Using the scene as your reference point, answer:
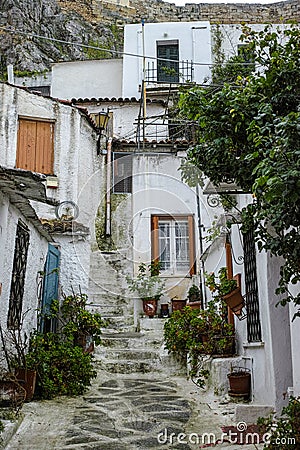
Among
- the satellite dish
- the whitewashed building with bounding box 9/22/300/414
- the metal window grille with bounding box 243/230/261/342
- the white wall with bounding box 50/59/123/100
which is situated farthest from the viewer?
the white wall with bounding box 50/59/123/100

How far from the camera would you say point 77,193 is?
11594 millimetres

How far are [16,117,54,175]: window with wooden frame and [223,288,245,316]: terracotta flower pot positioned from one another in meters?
6.32

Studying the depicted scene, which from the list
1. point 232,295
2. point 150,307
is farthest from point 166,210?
point 232,295

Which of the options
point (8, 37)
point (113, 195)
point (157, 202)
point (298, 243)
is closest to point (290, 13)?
point (8, 37)

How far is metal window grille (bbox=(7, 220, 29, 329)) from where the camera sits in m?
6.24

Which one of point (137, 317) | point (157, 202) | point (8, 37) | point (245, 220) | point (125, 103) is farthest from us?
point (8, 37)

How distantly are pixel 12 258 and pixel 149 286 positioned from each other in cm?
524

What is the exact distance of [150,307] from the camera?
11.0 m

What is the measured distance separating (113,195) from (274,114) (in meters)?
8.85

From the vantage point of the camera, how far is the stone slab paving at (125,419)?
4.53 meters

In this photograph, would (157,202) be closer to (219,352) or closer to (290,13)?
(219,352)

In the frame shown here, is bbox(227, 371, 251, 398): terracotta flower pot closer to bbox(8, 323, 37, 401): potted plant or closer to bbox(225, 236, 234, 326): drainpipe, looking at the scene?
bbox(225, 236, 234, 326): drainpipe

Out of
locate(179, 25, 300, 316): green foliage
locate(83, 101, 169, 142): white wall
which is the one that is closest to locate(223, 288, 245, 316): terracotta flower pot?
locate(179, 25, 300, 316): green foliage

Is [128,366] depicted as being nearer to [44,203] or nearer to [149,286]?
[44,203]
